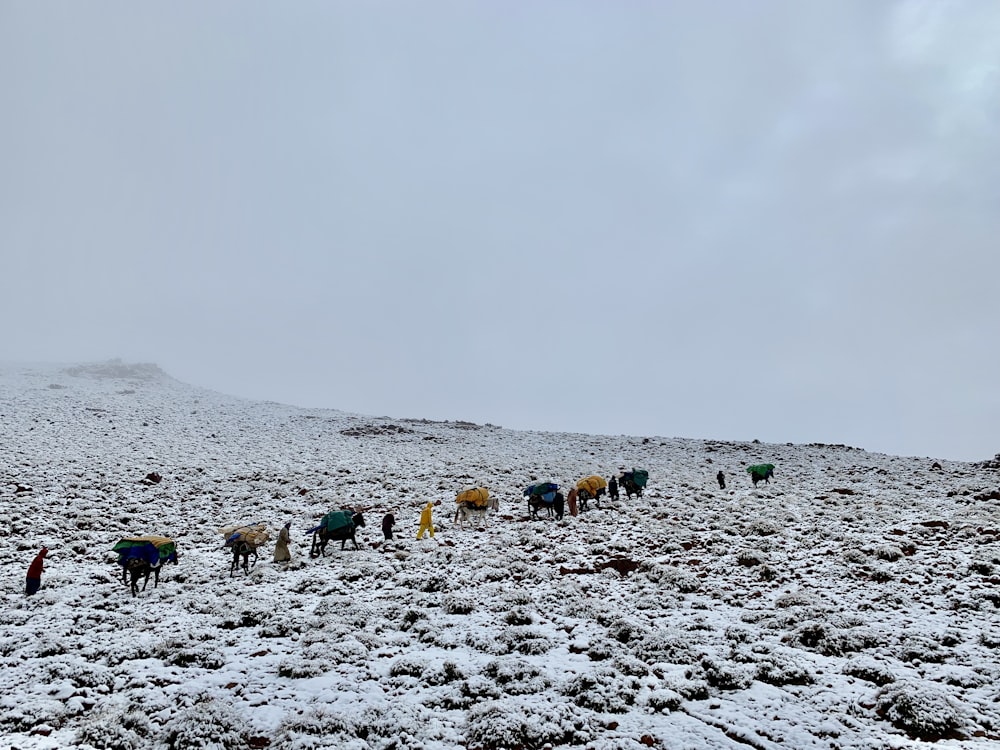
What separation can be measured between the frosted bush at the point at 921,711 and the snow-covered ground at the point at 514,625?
4 cm

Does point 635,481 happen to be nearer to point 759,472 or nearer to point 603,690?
point 759,472

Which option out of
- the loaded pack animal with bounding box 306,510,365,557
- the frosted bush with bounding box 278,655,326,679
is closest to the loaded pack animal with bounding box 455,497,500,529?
the loaded pack animal with bounding box 306,510,365,557

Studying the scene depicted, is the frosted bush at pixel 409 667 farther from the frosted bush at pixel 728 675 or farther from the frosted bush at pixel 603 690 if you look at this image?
the frosted bush at pixel 728 675

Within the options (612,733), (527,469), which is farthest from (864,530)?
(527,469)

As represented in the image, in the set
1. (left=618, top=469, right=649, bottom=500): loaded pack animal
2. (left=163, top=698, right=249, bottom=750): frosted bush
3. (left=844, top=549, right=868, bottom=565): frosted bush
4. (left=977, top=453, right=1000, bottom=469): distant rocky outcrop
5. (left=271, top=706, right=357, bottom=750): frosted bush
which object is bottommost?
(left=163, top=698, right=249, bottom=750): frosted bush

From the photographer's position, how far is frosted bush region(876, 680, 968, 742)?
7.15 m

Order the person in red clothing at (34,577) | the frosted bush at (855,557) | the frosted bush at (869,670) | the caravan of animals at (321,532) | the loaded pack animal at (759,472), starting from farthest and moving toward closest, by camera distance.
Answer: the loaded pack animal at (759,472) < the frosted bush at (855,557) < the caravan of animals at (321,532) < the person in red clothing at (34,577) < the frosted bush at (869,670)

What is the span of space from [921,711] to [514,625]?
6.88 m

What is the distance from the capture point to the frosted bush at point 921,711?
7.15m

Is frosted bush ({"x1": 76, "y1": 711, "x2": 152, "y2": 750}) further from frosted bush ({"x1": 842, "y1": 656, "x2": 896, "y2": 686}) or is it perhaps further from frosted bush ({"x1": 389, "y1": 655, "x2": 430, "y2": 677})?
frosted bush ({"x1": 842, "y1": 656, "x2": 896, "y2": 686})

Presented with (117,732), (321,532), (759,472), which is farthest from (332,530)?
(759,472)

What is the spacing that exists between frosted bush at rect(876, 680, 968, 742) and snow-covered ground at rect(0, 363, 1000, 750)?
1.4 inches

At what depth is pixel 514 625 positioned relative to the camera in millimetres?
11242

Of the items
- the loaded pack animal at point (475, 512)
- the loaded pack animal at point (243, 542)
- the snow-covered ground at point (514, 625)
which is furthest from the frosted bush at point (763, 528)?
the loaded pack animal at point (243, 542)
